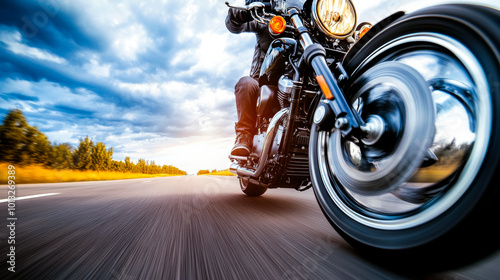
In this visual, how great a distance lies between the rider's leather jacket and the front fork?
2.62 feet

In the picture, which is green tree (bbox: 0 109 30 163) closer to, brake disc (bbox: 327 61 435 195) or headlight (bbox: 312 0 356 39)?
headlight (bbox: 312 0 356 39)

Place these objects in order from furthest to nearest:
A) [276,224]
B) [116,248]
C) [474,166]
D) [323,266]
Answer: [276,224] → [116,248] → [323,266] → [474,166]

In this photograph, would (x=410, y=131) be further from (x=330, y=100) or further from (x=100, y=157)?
(x=100, y=157)

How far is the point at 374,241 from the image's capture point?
0.76 m

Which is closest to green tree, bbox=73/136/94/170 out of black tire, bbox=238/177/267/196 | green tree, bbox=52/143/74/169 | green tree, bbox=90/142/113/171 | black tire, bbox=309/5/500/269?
green tree, bbox=90/142/113/171

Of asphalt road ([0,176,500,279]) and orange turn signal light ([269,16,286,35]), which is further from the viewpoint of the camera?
orange turn signal light ([269,16,286,35])

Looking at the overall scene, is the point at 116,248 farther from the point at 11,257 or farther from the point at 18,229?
the point at 18,229

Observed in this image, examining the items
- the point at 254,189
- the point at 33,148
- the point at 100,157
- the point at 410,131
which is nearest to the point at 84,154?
the point at 100,157

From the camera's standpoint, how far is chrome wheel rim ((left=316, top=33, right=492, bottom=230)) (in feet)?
2.01

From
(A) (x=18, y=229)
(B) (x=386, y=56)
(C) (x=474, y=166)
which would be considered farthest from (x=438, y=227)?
(A) (x=18, y=229)

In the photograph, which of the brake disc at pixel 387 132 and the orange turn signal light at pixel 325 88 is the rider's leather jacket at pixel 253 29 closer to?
the orange turn signal light at pixel 325 88

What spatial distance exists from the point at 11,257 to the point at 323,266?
1124 millimetres

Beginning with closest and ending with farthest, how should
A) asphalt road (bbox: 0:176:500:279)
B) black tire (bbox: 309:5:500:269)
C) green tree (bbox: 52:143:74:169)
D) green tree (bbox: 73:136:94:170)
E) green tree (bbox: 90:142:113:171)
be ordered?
black tire (bbox: 309:5:500:269) < asphalt road (bbox: 0:176:500:279) < green tree (bbox: 52:143:74:169) < green tree (bbox: 73:136:94:170) < green tree (bbox: 90:142:113:171)

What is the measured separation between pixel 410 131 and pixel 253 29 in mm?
2039
